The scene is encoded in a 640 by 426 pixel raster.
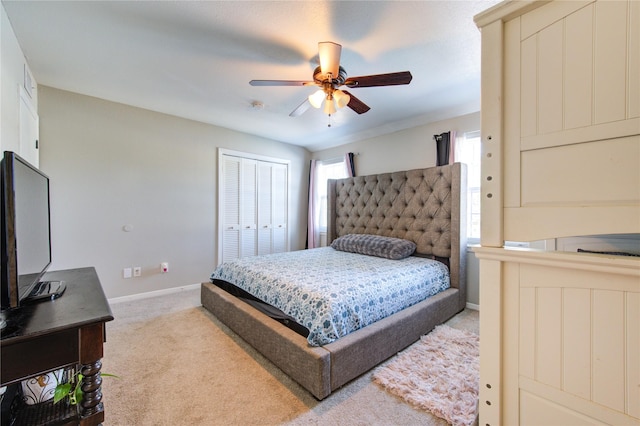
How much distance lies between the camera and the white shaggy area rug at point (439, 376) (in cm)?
151

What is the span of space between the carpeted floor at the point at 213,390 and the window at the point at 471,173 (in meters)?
1.14

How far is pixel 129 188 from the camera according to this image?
3238 millimetres

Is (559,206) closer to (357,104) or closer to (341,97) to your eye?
(341,97)

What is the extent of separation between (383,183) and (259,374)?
9.06ft

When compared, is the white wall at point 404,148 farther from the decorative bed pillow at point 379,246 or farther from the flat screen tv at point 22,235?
the flat screen tv at point 22,235

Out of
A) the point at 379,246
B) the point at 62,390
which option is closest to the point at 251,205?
the point at 379,246

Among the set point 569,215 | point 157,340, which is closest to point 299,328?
point 157,340

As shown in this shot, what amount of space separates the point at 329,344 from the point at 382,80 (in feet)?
5.93

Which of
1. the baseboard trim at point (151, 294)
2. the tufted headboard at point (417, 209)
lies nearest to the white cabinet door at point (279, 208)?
the tufted headboard at point (417, 209)

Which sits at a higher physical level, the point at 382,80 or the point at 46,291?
the point at 382,80

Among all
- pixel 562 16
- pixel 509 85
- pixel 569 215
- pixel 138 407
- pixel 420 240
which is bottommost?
pixel 138 407

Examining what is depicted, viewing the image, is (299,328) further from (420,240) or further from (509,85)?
(420,240)

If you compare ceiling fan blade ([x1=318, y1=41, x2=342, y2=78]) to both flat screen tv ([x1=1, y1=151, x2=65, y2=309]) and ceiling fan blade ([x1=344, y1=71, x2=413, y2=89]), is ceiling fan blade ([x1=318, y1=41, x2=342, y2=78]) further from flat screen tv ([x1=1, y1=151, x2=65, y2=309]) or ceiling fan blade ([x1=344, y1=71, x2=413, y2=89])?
flat screen tv ([x1=1, y1=151, x2=65, y2=309])

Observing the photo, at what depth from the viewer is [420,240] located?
3.16 m
